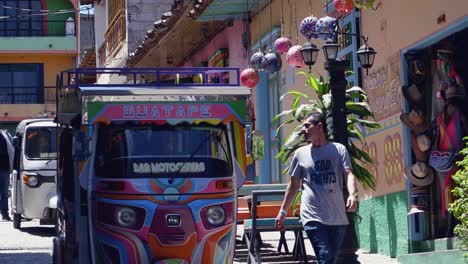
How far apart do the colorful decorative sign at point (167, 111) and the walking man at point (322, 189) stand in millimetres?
1130

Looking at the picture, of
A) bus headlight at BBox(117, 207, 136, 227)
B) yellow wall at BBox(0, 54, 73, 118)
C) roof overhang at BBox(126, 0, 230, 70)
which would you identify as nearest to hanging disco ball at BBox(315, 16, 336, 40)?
bus headlight at BBox(117, 207, 136, 227)

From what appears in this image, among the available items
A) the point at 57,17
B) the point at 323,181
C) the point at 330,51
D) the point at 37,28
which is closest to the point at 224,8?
the point at 330,51

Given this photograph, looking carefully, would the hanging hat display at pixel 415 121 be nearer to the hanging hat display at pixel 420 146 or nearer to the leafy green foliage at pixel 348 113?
the hanging hat display at pixel 420 146

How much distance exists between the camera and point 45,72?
5862 cm

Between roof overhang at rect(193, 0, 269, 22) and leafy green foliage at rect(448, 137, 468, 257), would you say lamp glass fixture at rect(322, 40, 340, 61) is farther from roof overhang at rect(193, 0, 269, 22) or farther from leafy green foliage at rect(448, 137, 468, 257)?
roof overhang at rect(193, 0, 269, 22)

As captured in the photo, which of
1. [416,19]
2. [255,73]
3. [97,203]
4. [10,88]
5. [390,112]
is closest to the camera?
[97,203]

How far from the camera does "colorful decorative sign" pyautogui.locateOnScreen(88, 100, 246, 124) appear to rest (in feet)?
34.6

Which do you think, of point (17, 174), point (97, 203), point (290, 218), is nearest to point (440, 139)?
point (290, 218)

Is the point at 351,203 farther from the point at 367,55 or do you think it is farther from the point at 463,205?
the point at 367,55

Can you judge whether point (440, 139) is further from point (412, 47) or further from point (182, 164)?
point (182, 164)

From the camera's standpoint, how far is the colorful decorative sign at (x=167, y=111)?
10539 millimetres

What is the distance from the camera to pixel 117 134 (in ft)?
35.3

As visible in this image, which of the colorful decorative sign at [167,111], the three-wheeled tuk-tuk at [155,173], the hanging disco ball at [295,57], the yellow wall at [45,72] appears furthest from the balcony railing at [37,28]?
the colorful decorative sign at [167,111]

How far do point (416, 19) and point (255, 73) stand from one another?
6394mm
